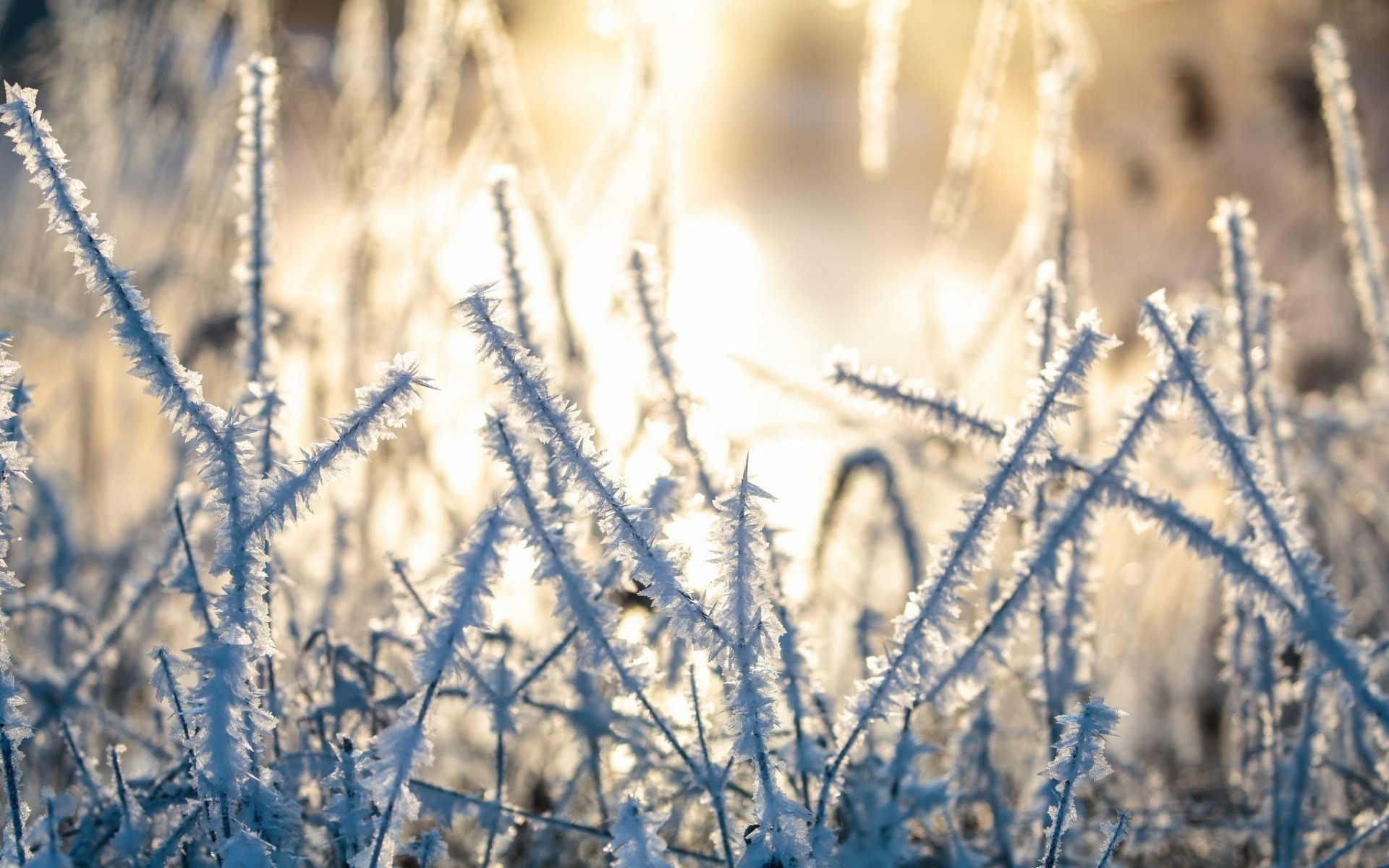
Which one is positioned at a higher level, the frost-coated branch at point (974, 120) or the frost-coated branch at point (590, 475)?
the frost-coated branch at point (974, 120)

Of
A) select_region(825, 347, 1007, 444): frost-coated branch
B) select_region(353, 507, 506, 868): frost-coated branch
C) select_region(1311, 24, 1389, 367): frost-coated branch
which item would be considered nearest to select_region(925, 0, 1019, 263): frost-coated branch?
select_region(1311, 24, 1389, 367): frost-coated branch

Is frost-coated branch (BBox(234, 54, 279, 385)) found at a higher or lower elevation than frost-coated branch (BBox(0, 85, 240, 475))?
higher

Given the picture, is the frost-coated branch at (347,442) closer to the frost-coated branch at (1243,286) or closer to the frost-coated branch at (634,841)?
the frost-coated branch at (634,841)

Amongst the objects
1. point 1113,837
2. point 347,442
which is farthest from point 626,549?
point 1113,837

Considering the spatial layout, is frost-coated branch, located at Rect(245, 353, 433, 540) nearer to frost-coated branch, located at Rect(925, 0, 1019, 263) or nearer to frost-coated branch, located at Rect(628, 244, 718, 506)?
frost-coated branch, located at Rect(628, 244, 718, 506)

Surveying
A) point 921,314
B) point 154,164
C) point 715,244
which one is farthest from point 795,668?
point 154,164

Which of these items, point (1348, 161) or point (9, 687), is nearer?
point (9, 687)

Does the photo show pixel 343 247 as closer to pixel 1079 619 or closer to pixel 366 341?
pixel 366 341

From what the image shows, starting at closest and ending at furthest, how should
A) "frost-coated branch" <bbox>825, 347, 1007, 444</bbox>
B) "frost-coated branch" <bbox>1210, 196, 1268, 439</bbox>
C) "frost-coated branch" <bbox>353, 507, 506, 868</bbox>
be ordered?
"frost-coated branch" <bbox>353, 507, 506, 868</bbox> → "frost-coated branch" <bbox>825, 347, 1007, 444</bbox> → "frost-coated branch" <bbox>1210, 196, 1268, 439</bbox>

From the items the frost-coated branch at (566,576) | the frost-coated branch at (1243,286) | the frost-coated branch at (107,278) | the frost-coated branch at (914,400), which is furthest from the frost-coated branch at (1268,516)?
the frost-coated branch at (107,278)

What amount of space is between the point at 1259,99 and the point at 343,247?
3131mm

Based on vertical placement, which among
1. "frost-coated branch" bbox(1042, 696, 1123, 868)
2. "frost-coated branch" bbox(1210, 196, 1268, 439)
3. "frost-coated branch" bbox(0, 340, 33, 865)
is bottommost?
"frost-coated branch" bbox(1042, 696, 1123, 868)

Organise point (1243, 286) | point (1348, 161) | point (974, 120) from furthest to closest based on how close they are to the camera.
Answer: point (974, 120) < point (1348, 161) < point (1243, 286)

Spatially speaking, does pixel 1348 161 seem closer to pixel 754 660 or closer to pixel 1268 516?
pixel 1268 516
